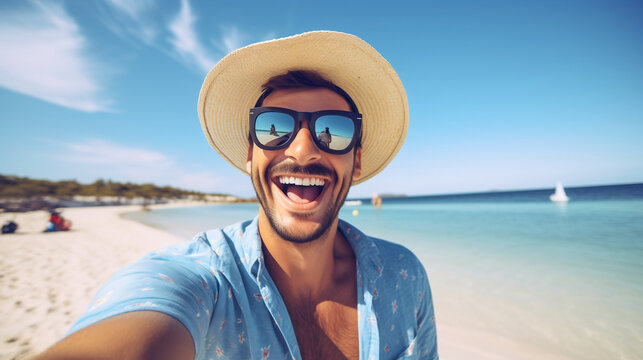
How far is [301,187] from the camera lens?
5.28ft

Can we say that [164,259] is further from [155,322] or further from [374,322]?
[374,322]

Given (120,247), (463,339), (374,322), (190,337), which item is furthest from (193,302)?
(120,247)

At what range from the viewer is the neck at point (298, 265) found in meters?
1.45

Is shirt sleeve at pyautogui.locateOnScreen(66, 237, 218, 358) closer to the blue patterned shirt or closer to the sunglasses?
the blue patterned shirt

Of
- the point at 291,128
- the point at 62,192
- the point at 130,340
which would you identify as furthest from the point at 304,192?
the point at 62,192

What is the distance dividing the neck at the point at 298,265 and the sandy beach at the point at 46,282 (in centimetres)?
301

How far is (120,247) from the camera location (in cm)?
804

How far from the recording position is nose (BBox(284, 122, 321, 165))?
1472 millimetres

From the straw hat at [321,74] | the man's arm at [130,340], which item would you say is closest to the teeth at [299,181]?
the straw hat at [321,74]

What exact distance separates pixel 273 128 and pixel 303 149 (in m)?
0.25

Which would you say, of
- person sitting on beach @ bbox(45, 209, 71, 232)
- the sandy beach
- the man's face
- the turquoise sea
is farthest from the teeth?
person sitting on beach @ bbox(45, 209, 71, 232)

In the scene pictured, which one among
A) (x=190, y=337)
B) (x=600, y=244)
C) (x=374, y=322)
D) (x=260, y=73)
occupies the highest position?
(x=260, y=73)

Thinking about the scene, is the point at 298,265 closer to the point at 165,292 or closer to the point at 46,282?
the point at 165,292

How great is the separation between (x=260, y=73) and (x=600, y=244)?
1170 centimetres
